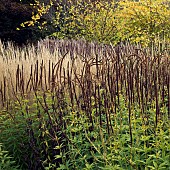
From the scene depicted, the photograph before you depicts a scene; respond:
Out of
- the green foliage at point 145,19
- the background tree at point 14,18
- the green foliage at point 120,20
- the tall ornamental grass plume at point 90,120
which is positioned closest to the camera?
the tall ornamental grass plume at point 90,120

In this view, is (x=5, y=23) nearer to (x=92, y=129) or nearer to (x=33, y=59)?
(x=33, y=59)

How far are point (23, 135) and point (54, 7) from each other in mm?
12069

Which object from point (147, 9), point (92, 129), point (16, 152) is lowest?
point (16, 152)

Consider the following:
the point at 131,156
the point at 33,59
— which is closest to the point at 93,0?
the point at 33,59

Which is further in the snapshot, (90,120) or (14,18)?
(14,18)

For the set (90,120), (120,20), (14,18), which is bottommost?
(90,120)

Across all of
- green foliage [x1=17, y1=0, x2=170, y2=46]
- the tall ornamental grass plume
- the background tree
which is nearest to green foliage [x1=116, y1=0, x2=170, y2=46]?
green foliage [x1=17, y1=0, x2=170, y2=46]

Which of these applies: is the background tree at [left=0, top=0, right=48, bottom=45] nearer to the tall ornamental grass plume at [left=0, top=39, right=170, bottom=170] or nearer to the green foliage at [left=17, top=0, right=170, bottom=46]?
the green foliage at [left=17, top=0, right=170, bottom=46]

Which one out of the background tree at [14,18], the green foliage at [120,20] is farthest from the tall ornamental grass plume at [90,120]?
the background tree at [14,18]

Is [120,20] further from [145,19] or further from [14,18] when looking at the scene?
[14,18]

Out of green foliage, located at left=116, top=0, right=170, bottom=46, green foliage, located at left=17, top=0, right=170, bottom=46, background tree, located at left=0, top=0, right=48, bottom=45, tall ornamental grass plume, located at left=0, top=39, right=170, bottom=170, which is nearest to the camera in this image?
tall ornamental grass plume, located at left=0, top=39, right=170, bottom=170

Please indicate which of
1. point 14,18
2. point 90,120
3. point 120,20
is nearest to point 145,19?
point 120,20

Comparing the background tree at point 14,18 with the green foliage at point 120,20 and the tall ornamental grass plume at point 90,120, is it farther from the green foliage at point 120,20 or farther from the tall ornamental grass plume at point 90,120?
the tall ornamental grass plume at point 90,120

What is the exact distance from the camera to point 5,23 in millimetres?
13234
